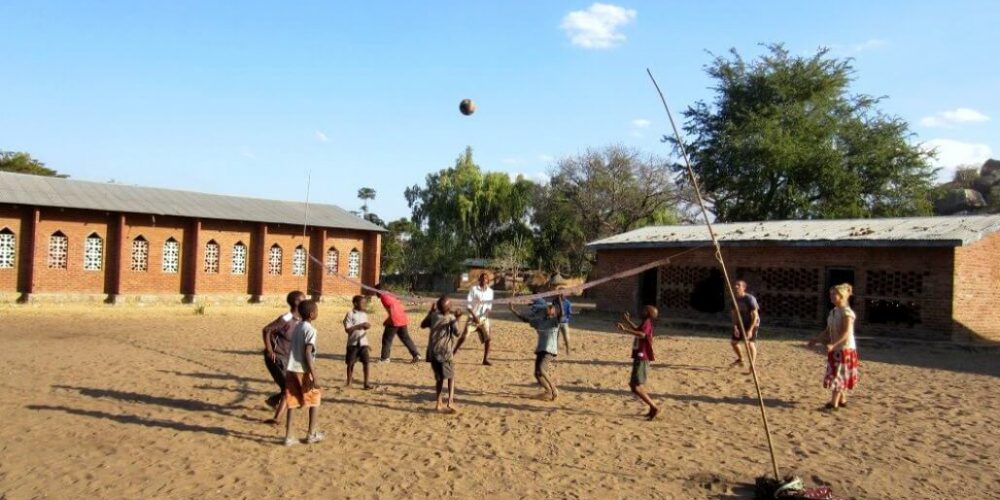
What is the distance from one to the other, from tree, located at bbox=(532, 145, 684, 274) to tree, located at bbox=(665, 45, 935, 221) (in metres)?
7.38

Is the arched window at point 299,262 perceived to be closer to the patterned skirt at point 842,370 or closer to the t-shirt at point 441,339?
the t-shirt at point 441,339

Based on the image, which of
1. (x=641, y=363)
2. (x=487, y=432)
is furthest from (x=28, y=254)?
(x=641, y=363)

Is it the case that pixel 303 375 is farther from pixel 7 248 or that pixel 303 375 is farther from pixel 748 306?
pixel 7 248

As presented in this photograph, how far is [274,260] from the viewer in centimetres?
3228

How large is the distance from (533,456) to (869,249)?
15.3 metres

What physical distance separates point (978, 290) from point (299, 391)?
17.8m

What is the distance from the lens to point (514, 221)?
5119 cm

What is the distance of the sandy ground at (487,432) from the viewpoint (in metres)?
5.75

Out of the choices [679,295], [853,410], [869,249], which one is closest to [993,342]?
[869,249]

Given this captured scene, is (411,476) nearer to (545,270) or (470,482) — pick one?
(470,482)

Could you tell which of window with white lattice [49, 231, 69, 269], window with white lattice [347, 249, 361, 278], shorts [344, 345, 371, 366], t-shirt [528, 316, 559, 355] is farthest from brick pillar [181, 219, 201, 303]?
t-shirt [528, 316, 559, 355]

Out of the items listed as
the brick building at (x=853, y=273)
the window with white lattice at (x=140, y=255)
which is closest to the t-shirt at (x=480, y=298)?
the brick building at (x=853, y=273)

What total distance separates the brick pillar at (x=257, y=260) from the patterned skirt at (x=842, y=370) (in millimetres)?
27232

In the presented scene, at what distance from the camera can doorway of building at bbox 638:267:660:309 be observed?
24.7 metres
